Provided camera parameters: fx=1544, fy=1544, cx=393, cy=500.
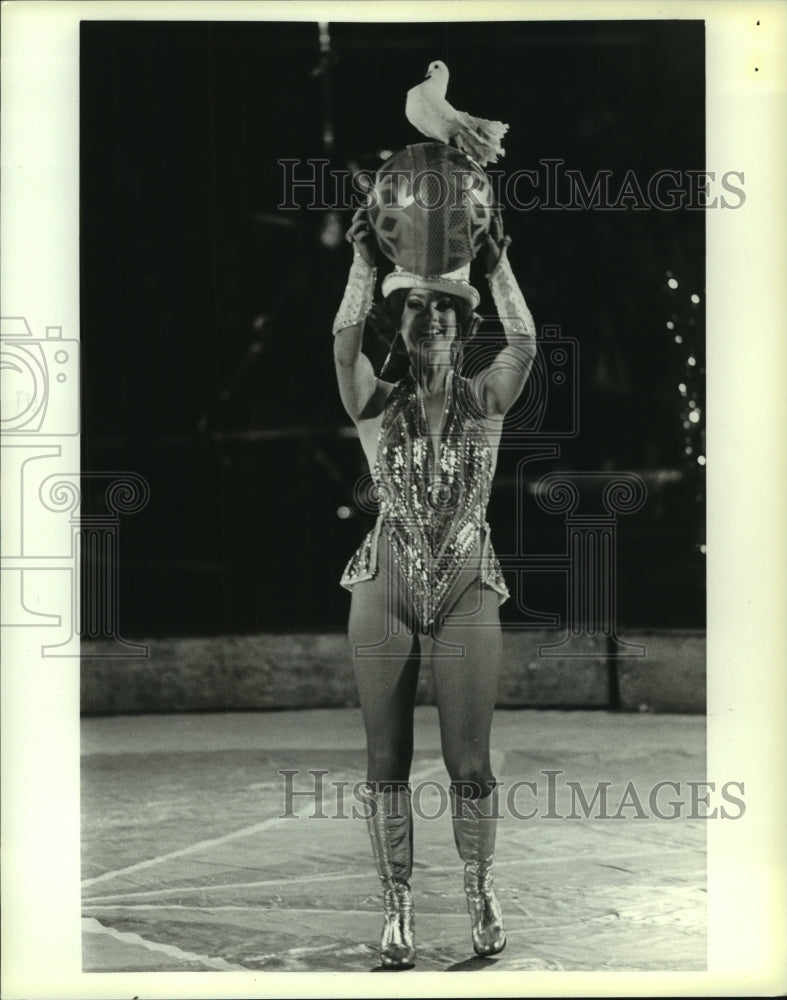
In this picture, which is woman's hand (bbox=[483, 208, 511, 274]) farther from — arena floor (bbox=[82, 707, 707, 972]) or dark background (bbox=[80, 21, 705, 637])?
arena floor (bbox=[82, 707, 707, 972])

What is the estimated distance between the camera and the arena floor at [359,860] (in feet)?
15.9

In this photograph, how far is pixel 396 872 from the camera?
4801mm

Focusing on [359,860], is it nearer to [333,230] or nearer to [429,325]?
[429,325]

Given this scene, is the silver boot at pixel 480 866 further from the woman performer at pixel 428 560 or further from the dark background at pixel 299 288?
the dark background at pixel 299 288

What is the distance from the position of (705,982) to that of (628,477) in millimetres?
1629

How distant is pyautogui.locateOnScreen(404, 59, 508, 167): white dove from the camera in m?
4.84

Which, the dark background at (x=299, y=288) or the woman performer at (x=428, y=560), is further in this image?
the dark background at (x=299, y=288)

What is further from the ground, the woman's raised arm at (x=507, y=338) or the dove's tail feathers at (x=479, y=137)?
the dove's tail feathers at (x=479, y=137)

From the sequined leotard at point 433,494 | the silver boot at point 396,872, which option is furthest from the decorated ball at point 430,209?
the silver boot at point 396,872

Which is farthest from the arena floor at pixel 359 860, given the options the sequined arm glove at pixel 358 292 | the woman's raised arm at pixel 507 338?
the sequined arm glove at pixel 358 292

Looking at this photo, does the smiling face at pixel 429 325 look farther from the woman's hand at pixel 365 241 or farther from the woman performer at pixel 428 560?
the woman's hand at pixel 365 241

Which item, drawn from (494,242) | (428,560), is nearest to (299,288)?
(494,242)

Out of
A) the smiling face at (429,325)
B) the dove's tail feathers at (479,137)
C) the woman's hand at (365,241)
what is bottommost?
the smiling face at (429,325)

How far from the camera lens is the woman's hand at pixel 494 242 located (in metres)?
4.84
